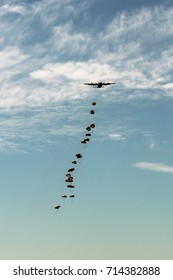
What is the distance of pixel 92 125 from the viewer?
111375 mm

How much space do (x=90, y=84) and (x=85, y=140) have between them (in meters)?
20.7

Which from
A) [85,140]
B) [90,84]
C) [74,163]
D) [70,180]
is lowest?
[70,180]

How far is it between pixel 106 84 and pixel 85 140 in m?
23.8

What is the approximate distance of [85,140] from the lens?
103 metres
